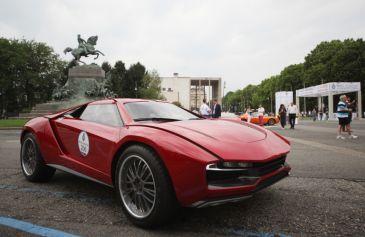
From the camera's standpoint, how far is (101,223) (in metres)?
2.98

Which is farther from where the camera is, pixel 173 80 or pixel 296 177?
pixel 173 80

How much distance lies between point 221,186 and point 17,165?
5003mm

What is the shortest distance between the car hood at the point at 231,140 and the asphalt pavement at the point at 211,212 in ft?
2.20

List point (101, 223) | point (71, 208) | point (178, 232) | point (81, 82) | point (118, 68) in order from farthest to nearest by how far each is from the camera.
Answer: point (118, 68) < point (81, 82) < point (71, 208) < point (101, 223) < point (178, 232)

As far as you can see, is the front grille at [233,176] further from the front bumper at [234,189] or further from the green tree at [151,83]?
the green tree at [151,83]

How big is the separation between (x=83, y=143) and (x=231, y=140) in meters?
1.79

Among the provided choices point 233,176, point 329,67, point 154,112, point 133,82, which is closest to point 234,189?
point 233,176

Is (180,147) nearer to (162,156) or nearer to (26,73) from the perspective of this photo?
(162,156)

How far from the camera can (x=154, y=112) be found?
380cm

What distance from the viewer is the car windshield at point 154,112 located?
11.9 feet

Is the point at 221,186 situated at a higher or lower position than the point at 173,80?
lower

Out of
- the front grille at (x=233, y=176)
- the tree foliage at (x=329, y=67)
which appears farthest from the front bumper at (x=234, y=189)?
the tree foliage at (x=329, y=67)

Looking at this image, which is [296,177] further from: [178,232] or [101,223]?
[101,223]

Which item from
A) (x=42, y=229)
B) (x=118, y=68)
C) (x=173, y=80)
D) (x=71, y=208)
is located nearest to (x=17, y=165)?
(x=71, y=208)
